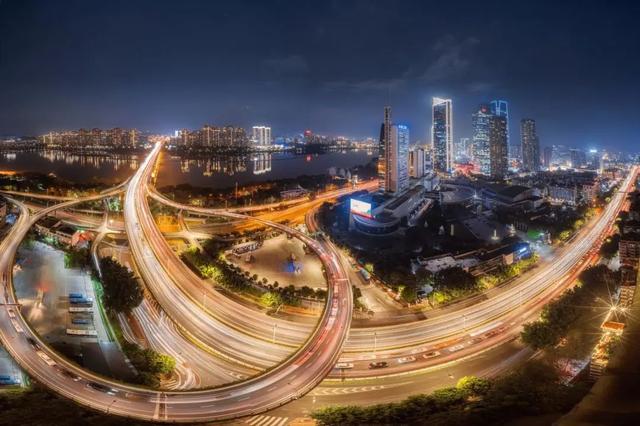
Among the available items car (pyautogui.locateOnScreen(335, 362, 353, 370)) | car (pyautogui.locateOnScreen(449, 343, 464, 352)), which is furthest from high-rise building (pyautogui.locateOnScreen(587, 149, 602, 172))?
car (pyautogui.locateOnScreen(335, 362, 353, 370))

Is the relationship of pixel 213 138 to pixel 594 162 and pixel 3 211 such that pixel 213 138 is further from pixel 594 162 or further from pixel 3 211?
pixel 594 162

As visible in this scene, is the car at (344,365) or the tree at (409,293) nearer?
the car at (344,365)

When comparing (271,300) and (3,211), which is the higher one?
(3,211)

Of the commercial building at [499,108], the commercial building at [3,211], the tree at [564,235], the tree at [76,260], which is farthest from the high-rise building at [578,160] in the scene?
the commercial building at [3,211]

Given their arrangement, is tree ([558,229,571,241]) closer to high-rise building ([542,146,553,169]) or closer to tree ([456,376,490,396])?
tree ([456,376,490,396])

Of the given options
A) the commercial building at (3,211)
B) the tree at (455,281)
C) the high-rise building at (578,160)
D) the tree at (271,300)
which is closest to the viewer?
the tree at (271,300)

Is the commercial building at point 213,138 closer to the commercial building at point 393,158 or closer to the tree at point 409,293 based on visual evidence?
the commercial building at point 393,158

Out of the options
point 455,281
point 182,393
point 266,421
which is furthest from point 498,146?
point 182,393
